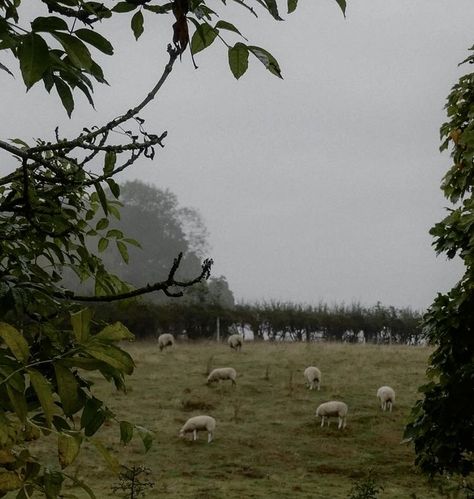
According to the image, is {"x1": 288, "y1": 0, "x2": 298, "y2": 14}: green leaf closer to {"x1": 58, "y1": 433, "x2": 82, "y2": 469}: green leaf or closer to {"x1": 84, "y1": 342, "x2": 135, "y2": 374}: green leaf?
{"x1": 84, "y1": 342, "x2": 135, "y2": 374}: green leaf

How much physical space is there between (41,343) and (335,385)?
2174 centimetres

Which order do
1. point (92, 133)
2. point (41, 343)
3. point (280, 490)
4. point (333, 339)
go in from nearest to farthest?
point (41, 343), point (92, 133), point (280, 490), point (333, 339)

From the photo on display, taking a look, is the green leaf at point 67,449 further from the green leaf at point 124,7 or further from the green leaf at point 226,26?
the green leaf at point 124,7

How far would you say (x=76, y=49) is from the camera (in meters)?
1.38

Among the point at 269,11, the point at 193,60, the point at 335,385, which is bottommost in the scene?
the point at 335,385

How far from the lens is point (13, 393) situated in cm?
128

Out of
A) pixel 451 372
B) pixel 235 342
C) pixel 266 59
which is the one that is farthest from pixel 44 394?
pixel 235 342

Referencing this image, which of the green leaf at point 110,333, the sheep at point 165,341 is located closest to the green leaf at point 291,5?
the green leaf at point 110,333

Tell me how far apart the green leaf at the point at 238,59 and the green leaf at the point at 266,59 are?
0.07 ft

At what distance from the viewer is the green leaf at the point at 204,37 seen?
5.54 feet

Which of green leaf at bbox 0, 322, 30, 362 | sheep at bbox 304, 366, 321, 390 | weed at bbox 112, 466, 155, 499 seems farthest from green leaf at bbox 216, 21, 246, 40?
sheep at bbox 304, 366, 321, 390

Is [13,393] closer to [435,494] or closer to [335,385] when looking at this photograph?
[435,494]

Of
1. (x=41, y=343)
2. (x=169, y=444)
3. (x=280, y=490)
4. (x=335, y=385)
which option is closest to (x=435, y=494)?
(x=280, y=490)

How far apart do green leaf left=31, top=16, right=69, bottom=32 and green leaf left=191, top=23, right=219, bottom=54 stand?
41 centimetres
